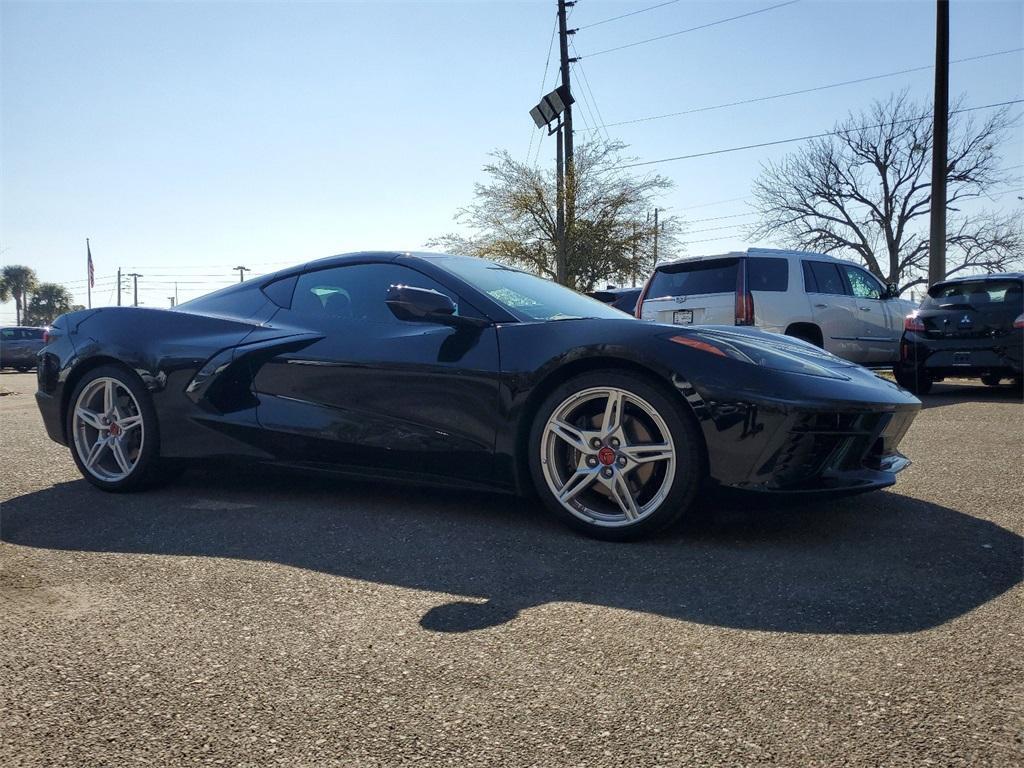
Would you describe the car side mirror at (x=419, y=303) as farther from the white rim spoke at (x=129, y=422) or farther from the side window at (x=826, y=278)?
the side window at (x=826, y=278)

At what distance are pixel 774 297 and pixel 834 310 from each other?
0.95 metres

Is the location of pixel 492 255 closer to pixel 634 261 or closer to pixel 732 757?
pixel 634 261

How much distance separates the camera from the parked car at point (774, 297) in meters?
9.60

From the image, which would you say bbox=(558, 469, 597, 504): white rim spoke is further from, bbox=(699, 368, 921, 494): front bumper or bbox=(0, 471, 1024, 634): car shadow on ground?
bbox=(699, 368, 921, 494): front bumper

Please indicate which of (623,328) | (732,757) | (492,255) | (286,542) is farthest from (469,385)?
(492,255)

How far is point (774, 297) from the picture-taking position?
9.77 metres

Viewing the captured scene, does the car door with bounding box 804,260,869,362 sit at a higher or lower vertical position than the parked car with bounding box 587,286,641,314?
lower

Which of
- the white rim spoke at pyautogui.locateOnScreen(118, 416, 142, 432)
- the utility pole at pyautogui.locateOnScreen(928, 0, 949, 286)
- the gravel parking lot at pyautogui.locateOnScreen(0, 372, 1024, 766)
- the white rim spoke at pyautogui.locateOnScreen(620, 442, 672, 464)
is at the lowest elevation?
the gravel parking lot at pyautogui.locateOnScreen(0, 372, 1024, 766)

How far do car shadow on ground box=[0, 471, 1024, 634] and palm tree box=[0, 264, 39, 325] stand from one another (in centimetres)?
8130

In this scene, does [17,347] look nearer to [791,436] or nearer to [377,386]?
[377,386]

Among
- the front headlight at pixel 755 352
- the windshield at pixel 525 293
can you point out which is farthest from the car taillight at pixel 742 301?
the front headlight at pixel 755 352

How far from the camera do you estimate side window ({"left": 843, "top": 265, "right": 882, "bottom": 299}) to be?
1065cm

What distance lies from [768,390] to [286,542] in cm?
196

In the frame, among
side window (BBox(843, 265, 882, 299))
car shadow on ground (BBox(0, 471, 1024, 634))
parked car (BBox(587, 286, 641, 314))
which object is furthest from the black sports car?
parked car (BBox(587, 286, 641, 314))
